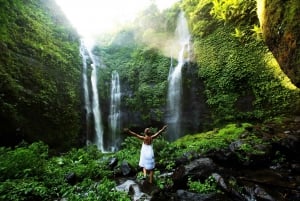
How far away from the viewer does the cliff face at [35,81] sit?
34.2 feet

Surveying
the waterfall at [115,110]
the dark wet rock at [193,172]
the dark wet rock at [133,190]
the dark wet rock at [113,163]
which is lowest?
the dark wet rock at [133,190]

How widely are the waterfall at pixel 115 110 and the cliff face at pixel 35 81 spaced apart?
2350mm

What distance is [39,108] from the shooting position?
1152cm

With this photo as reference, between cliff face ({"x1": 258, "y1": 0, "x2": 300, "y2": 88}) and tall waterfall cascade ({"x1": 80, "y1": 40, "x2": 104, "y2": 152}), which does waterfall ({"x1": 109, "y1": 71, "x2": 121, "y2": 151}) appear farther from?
cliff face ({"x1": 258, "y1": 0, "x2": 300, "y2": 88})

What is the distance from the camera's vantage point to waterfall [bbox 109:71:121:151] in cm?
1534

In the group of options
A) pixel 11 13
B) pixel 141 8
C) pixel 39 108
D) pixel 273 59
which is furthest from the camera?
pixel 141 8

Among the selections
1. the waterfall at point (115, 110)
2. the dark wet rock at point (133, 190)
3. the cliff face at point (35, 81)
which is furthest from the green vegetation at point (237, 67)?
the dark wet rock at point (133, 190)

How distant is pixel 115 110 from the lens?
16.1m

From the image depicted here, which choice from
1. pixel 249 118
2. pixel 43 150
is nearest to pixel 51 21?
pixel 43 150

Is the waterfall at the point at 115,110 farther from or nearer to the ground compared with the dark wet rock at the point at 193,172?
farther from the ground

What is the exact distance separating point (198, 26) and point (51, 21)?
8.48 m

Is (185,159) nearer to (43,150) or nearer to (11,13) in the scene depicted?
(43,150)

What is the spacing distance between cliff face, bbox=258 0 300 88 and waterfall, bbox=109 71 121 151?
8.26 meters

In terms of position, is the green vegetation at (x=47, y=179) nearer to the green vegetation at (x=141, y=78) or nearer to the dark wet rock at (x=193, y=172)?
the dark wet rock at (x=193, y=172)
